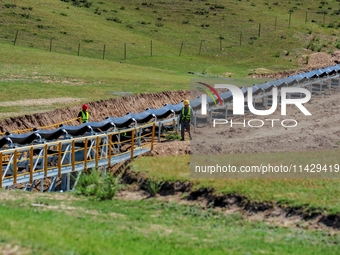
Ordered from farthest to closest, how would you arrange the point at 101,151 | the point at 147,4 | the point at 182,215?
1. the point at 147,4
2. the point at 101,151
3. the point at 182,215

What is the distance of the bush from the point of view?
19531mm

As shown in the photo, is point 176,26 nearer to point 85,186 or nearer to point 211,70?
point 211,70

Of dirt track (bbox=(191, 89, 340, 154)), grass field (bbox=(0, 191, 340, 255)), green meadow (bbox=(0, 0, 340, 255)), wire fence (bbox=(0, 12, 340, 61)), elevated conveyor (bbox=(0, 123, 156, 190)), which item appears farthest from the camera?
wire fence (bbox=(0, 12, 340, 61))

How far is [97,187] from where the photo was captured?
2005 cm

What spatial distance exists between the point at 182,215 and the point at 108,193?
106 inches

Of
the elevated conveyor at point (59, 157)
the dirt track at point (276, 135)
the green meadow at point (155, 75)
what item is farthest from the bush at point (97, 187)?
the dirt track at point (276, 135)

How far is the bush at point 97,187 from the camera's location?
19.5 meters

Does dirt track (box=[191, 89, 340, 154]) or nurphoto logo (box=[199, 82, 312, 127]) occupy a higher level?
nurphoto logo (box=[199, 82, 312, 127])

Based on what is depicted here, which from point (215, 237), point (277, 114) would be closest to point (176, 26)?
point (277, 114)

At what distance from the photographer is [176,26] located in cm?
7606

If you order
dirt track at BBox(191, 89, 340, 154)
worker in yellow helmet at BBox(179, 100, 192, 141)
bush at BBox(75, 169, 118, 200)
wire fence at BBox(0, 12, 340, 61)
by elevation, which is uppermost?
wire fence at BBox(0, 12, 340, 61)

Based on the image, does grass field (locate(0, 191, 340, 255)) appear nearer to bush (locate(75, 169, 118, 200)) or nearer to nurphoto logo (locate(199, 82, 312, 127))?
bush (locate(75, 169, 118, 200))

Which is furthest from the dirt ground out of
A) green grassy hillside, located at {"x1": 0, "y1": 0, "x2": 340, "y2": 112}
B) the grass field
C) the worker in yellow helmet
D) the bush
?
the grass field

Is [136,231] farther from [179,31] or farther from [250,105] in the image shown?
[179,31]
